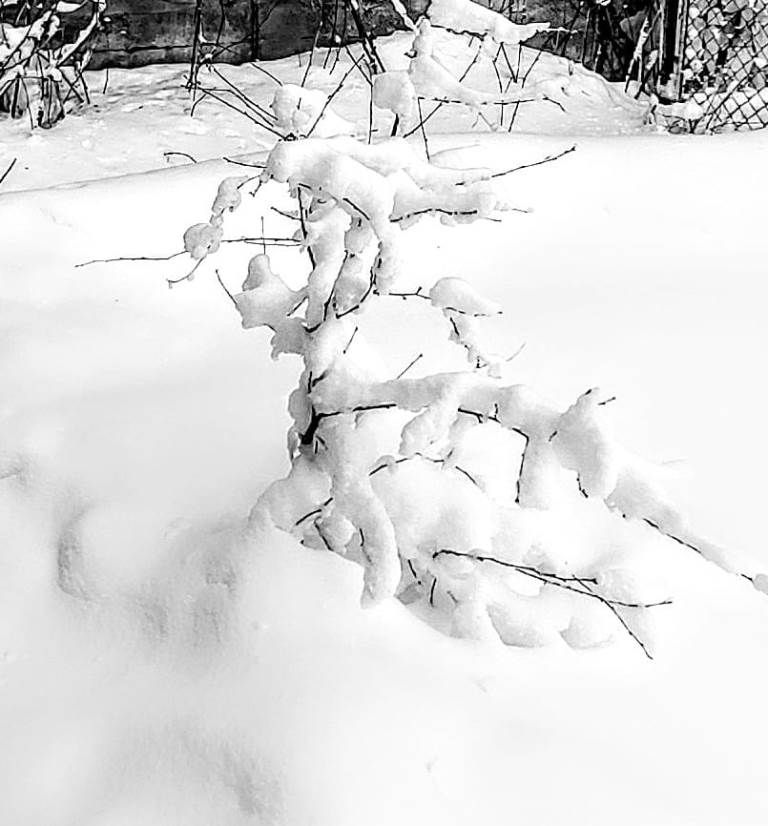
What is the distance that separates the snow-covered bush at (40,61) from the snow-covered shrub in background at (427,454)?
2507mm

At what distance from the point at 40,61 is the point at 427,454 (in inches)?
118

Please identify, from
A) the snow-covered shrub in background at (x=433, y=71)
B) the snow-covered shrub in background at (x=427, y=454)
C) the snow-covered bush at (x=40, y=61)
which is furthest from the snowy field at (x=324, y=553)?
the snow-covered bush at (x=40, y=61)

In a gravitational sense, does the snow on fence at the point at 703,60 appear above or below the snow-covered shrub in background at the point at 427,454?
below

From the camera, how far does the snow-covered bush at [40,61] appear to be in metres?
3.59

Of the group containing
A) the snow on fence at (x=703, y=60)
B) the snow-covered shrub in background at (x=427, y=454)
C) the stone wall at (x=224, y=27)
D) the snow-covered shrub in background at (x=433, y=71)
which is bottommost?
the stone wall at (x=224, y=27)

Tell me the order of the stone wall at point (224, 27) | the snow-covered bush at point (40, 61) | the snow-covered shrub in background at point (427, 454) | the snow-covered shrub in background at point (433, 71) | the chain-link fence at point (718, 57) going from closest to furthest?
the snow-covered shrub in background at point (427, 454) → the snow-covered shrub in background at point (433, 71) → the snow-covered bush at point (40, 61) → the chain-link fence at point (718, 57) → the stone wall at point (224, 27)

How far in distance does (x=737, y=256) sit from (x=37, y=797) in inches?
74.4

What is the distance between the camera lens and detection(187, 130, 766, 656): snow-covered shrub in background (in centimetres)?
118

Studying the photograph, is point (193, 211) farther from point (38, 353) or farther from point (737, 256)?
point (737, 256)

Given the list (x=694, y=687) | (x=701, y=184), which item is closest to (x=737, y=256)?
(x=701, y=184)

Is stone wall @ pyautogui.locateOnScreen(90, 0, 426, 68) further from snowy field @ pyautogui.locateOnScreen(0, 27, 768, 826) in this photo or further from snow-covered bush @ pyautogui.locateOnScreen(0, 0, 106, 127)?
snowy field @ pyautogui.locateOnScreen(0, 27, 768, 826)

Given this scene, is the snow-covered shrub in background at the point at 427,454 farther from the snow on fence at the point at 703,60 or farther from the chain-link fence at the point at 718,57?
the chain-link fence at the point at 718,57

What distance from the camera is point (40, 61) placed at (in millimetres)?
3953

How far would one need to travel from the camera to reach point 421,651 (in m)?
1.37
